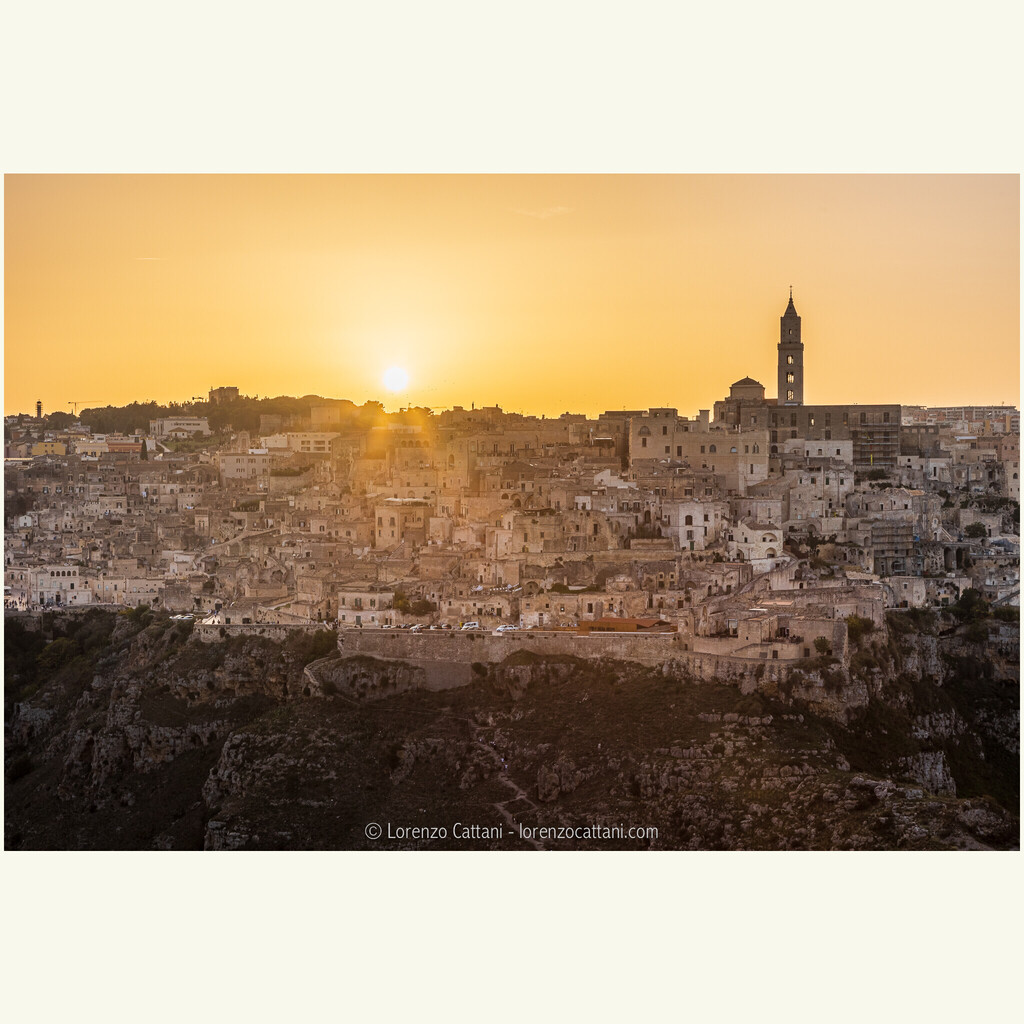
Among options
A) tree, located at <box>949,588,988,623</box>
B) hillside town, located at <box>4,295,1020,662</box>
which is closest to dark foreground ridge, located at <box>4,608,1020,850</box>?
tree, located at <box>949,588,988,623</box>

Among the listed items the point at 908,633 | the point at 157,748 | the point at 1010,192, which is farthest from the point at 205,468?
the point at 1010,192

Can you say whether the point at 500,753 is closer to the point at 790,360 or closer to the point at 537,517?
the point at 537,517

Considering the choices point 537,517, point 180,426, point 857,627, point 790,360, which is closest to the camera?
point 857,627

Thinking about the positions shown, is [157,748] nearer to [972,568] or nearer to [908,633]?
[908,633]

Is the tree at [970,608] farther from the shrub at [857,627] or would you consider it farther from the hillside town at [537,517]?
the shrub at [857,627]

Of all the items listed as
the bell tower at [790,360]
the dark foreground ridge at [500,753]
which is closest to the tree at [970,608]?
the dark foreground ridge at [500,753]

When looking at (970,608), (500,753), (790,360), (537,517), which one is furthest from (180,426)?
(970,608)
